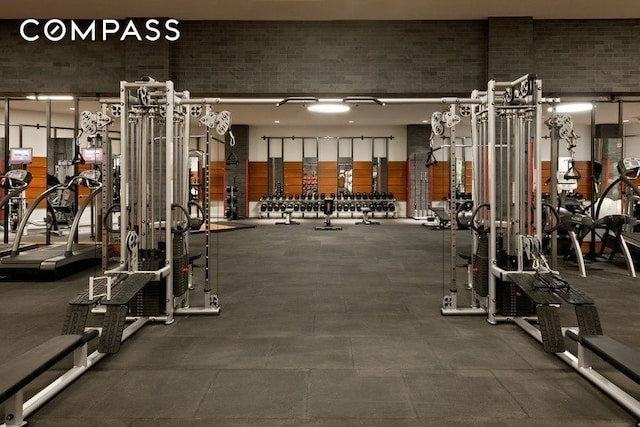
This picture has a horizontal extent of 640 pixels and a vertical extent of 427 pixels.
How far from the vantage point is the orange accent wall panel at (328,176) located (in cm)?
1577

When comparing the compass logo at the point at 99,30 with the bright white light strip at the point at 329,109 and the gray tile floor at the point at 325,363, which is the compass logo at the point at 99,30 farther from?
the bright white light strip at the point at 329,109

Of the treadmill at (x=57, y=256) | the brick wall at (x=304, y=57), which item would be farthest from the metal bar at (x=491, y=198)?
the treadmill at (x=57, y=256)

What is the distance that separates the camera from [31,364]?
223 centimetres

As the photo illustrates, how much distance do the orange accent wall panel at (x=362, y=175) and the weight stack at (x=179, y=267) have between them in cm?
1180

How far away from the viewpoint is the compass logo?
6094 mm

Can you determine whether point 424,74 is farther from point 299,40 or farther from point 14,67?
point 14,67

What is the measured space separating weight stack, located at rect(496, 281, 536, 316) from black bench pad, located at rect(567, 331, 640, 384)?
98 centimetres

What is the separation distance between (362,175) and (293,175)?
2.41m

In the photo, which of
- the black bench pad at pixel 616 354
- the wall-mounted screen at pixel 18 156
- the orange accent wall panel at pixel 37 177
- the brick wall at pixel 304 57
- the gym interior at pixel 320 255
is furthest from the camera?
the orange accent wall panel at pixel 37 177

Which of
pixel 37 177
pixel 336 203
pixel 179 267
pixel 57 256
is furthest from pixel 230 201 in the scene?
pixel 179 267

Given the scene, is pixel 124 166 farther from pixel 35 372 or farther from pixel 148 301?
pixel 35 372

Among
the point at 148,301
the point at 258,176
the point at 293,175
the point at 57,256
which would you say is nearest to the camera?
the point at 148,301

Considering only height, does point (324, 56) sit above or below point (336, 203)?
above

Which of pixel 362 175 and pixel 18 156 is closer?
pixel 18 156
